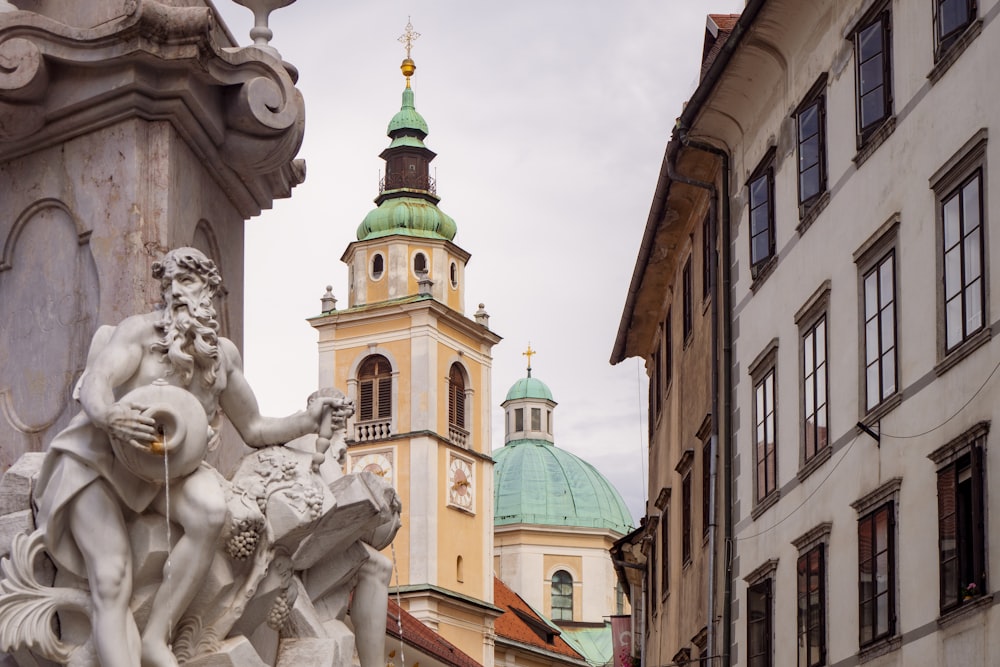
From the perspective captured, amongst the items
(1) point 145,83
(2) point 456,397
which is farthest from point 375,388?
(1) point 145,83

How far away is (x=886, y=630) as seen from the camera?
68.2 feet

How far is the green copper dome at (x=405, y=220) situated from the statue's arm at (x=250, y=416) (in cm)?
9053

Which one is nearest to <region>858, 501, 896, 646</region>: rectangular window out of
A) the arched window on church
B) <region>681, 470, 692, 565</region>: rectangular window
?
<region>681, 470, 692, 565</region>: rectangular window

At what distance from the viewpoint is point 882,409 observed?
69.5 feet

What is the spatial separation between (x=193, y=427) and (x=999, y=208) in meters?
11.7

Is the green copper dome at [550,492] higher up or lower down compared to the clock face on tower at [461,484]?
higher up

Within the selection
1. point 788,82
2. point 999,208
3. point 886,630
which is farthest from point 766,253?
point 999,208

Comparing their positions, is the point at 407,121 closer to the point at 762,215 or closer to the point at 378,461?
the point at 378,461

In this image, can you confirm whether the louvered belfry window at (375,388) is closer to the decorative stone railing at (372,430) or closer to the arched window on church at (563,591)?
the decorative stone railing at (372,430)

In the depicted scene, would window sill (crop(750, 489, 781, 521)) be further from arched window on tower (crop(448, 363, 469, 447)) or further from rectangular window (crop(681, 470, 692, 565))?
arched window on tower (crop(448, 363, 469, 447))

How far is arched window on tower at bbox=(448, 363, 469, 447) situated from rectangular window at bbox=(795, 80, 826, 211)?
71.6m

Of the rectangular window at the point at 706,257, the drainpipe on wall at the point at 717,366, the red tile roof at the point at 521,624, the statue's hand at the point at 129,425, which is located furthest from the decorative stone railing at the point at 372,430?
the statue's hand at the point at 129,425

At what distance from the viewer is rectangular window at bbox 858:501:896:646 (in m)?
20.7

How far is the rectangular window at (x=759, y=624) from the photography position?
26234 millimetres
